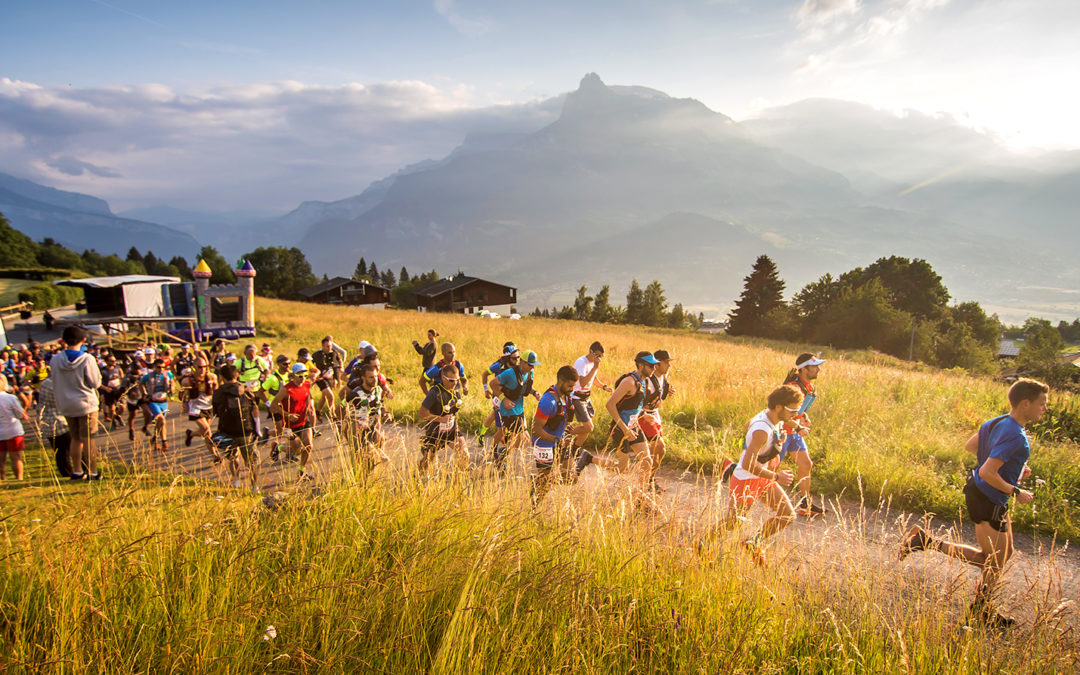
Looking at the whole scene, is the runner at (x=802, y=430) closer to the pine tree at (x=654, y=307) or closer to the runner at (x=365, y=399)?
the runner at (x=365, y=399)

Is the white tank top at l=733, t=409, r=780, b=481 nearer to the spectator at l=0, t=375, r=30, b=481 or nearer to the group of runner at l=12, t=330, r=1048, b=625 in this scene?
the group of runner at l=12, t=330, r=1048, b=625

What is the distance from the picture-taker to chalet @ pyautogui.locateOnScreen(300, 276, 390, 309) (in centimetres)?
6831

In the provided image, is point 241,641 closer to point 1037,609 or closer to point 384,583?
point 384,583

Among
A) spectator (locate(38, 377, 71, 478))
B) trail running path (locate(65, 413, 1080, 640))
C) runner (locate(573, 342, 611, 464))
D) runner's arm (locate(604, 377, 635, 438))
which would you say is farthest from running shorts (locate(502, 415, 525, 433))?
spectator (locate(38, 377, 71, 478))

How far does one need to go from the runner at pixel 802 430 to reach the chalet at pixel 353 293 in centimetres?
6603

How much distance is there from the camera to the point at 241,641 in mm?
2301

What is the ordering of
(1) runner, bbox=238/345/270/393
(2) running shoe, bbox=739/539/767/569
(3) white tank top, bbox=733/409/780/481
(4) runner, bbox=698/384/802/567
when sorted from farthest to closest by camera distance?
(1) runner, bbox=238/345/270/393 < (3) white tank top, bbox=733/409/780/481 < (4) runner, bbox=698/384/802/567 < (2) running shoe, bbox=739/539/767/569

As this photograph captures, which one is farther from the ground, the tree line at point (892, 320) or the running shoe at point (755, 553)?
the tree line at point (892, 320)

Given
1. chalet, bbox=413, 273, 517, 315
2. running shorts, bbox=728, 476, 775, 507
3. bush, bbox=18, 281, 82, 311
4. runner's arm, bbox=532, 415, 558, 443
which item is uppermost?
chalet, bbox=413, 273, 517, 315

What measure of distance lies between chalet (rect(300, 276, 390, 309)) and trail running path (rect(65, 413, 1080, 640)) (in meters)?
63.6

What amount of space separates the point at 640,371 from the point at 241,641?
5.12m

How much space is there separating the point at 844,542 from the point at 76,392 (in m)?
9.25

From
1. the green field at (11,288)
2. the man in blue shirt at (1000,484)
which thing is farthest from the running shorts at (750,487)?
the green field at (11,288)

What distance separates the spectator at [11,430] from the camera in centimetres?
633
